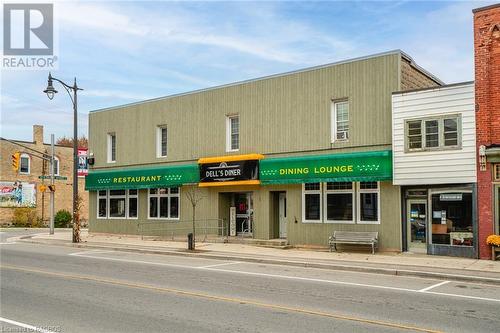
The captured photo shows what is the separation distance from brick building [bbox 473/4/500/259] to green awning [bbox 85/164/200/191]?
12424 mm

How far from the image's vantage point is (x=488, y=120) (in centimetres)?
1712

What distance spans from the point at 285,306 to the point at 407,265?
7.38m

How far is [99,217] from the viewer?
29906 millimetres

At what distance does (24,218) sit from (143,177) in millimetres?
22834

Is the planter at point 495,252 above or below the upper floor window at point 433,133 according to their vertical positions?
below

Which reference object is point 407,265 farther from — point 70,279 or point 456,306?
point 70,279

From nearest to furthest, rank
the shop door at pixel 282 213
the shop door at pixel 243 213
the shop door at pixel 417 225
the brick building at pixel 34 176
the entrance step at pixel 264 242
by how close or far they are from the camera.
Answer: the shop door at pixel 417 225
the entrance step at pixel 264 242
the shop door at pixel 282 213
the shop door at pixel 243 213
the brick building at pixel 34 176

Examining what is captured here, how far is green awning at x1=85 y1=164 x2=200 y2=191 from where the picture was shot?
2508cm

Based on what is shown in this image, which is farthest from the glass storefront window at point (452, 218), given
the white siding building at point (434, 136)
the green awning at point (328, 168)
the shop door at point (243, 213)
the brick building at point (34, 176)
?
the brick building at point (34, 176)

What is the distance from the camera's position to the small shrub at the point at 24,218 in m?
44.6

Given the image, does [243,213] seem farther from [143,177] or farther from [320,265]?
[320,265]

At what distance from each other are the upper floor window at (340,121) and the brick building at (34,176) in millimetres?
29279

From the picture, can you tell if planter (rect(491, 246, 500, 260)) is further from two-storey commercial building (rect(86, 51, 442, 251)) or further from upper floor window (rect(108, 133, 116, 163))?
upper floor window (rect(108, 133, 116, 163))

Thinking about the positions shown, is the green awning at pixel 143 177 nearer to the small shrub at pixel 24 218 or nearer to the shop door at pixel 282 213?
the shop door at pixel 282 213
